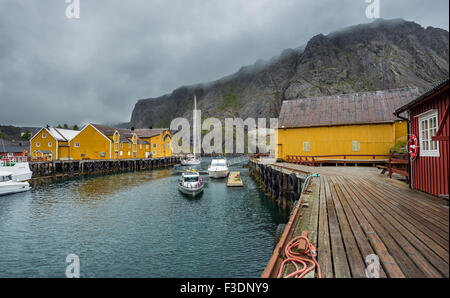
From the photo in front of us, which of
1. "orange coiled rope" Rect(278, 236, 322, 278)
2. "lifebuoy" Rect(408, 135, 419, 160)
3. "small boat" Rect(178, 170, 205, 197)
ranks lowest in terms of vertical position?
"small boat" Rect(178, 170, 205, 197)

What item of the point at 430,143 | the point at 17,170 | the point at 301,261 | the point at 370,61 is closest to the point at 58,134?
the point at 17,170

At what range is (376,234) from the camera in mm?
5465

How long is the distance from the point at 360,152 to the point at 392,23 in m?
183

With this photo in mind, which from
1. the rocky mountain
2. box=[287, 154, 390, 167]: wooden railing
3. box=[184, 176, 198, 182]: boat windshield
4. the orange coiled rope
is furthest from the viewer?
the rocky mountain

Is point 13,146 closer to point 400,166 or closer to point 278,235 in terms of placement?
point 278,235

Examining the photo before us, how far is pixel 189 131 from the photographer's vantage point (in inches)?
7726

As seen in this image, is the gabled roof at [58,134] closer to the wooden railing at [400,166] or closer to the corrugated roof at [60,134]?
the corrugated roof at [60,134]

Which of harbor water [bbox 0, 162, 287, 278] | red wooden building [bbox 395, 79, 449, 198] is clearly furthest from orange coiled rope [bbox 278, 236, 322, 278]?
red wooden building [bbox 395, 79, 449, 198]

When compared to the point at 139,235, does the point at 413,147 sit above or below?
above

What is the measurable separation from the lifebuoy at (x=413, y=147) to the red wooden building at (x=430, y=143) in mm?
92

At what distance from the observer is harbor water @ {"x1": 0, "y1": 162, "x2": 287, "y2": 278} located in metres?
10.0

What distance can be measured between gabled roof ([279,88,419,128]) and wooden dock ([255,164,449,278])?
20.3 metres

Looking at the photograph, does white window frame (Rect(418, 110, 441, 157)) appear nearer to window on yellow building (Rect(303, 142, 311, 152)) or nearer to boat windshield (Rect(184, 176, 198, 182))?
window on yellow building (Rect(303, 142, 311, 152))

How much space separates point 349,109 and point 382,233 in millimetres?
26822
